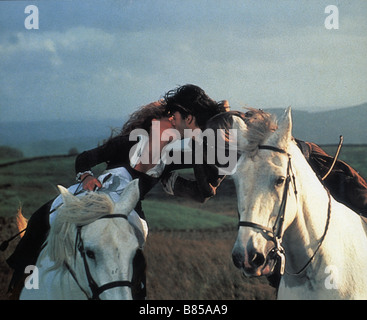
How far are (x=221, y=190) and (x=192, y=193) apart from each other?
179 inches

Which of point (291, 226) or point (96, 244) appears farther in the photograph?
point (291, 226)

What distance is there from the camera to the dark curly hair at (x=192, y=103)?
3.60m

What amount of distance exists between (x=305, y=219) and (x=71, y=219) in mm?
1374

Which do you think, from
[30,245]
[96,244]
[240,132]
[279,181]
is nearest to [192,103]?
[240,132]

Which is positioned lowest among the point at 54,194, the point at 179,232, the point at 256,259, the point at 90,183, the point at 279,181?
the point at 179,232

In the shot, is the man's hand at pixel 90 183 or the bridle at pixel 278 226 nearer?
the bridle at pixel 278 226

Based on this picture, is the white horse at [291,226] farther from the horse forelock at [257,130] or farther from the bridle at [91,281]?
the bridle at [91,281]

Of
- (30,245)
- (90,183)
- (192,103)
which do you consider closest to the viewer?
(90,183)

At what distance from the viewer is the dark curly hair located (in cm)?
360

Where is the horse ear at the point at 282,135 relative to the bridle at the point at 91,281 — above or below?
above

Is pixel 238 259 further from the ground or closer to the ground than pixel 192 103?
closer to the ground

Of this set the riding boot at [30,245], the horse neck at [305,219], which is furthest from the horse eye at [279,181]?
the riding boot at [30,245]

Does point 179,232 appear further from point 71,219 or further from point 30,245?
point 71,219

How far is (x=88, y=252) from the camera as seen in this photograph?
273 centimetres
